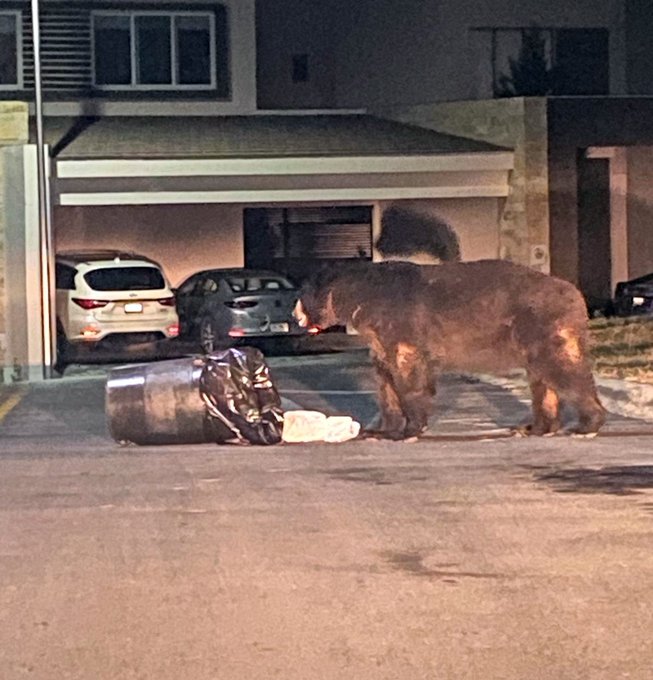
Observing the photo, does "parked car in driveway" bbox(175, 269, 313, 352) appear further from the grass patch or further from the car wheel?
the grass patch

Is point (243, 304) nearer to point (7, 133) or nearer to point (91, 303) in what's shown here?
point (91, 303)

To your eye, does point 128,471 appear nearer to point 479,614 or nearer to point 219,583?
point 219,583

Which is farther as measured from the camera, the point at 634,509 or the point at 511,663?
the point at 634,509

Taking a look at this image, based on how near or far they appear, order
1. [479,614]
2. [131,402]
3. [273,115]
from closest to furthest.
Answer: [479,614], [131,402], [273,115]

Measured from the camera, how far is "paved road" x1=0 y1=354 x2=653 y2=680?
739 centimetres

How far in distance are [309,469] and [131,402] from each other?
1984mm

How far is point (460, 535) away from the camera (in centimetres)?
987

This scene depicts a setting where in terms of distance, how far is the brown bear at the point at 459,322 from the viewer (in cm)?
1380

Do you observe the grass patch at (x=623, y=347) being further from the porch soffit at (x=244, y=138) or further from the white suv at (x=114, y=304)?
the white suv at (x=114, y=304)

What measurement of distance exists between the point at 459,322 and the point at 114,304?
11.5m

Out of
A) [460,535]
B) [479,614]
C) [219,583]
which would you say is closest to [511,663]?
[479,614]

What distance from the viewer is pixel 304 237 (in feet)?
100.0

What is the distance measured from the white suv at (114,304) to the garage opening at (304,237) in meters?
5.23

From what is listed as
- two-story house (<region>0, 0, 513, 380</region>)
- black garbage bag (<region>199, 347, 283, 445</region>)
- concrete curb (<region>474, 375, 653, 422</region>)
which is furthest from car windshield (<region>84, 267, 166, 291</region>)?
black garbage bag (<region>199, 347, 283, 445</region>)
